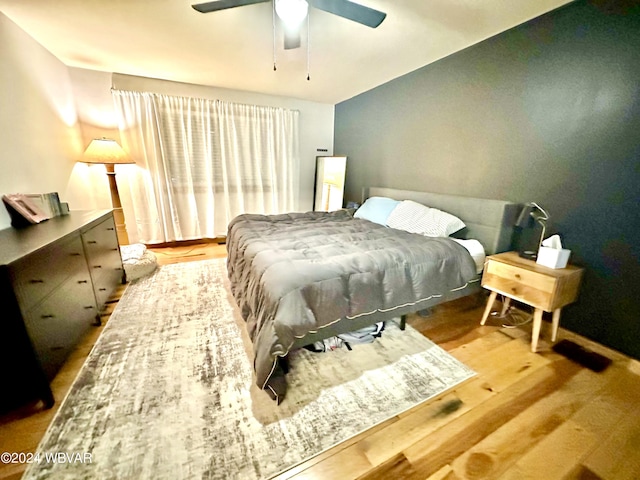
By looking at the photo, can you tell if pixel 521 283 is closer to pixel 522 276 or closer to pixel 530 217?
pixel 522 276

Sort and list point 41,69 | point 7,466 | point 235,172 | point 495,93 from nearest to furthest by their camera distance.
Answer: point 7,466, point 495,93, point 41,69, point 235,172

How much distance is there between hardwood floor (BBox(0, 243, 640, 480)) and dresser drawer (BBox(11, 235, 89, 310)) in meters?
0.57

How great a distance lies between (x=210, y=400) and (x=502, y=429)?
150 centimetres

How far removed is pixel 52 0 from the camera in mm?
1840

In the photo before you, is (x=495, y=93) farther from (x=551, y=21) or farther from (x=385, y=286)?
(x=385, y=286)

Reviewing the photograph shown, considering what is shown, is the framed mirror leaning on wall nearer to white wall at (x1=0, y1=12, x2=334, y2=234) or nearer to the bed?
white wall at (x1=0, y1=12, x2=334, y2=234)

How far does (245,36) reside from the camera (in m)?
2.29

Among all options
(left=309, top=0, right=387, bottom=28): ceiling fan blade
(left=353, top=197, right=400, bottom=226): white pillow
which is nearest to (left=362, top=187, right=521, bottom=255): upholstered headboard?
(left=353, top=197, right=400, bottom=226): white pillow

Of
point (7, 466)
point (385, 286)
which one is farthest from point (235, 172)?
point (7, 466)

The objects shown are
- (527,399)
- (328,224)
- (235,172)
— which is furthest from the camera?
(235,172)

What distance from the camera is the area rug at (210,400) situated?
107cm

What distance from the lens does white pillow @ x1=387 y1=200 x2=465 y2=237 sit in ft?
7.76

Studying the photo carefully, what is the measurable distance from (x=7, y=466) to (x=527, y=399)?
8.23 ft

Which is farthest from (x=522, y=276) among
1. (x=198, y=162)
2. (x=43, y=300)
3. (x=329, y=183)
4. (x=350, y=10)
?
(x=198, y=162)
